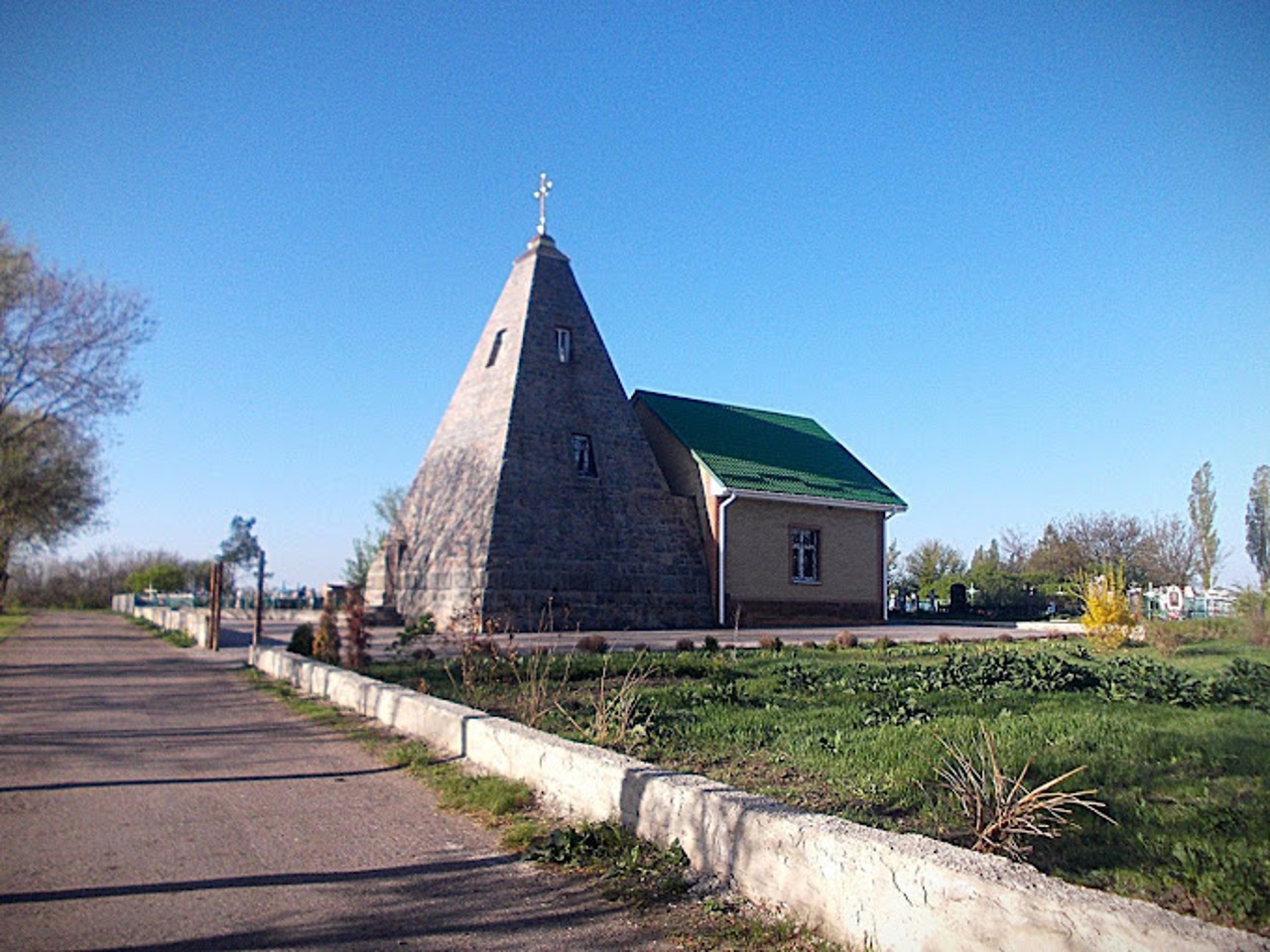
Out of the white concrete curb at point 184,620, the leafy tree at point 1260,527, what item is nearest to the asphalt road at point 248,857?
the leafy tree at point 1260,527

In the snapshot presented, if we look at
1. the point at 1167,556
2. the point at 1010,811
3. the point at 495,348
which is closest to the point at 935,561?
the point at 1167,556

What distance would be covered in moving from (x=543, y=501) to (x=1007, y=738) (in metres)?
18.7

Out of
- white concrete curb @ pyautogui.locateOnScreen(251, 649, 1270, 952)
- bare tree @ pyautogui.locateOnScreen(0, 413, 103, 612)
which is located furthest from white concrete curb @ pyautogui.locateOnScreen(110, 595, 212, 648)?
white concrete curb @ pyautogui.locateOnScreen(251, 649, 1270, 952)

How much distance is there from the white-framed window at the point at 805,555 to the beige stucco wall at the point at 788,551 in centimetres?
15

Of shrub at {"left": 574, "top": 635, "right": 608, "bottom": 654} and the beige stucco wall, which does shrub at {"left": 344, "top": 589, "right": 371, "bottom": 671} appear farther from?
the beige stucco wall

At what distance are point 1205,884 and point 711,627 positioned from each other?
2279 cm

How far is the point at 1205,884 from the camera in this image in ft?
10.9

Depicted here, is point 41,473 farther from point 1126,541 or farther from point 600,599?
point 1126,541

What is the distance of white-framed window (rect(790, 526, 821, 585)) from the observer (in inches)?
1127

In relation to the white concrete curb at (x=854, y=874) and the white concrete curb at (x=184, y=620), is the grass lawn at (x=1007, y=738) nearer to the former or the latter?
the white concrete curb at (x=854, y=874)

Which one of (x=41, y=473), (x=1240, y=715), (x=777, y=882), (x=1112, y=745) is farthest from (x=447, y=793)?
(x=41, y=473)

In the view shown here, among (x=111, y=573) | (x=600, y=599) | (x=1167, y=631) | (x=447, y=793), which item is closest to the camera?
(x=447, y=793)

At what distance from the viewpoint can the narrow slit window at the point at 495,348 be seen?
2659 cm

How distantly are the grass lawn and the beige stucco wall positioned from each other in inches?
632
